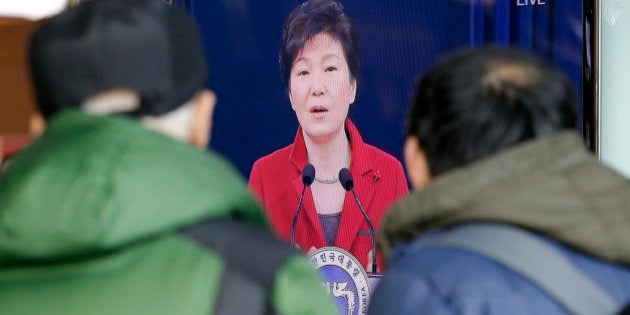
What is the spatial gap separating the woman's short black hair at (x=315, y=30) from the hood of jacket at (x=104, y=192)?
2.68 m

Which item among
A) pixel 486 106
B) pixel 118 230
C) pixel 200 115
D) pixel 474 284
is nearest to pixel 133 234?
pixel 118 230

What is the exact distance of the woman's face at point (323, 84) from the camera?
4.37m

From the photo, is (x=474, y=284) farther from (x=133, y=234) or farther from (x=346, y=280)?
(x=346, y=280)

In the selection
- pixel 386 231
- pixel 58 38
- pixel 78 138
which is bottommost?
pixel 386 231

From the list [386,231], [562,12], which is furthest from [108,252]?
[562,12]

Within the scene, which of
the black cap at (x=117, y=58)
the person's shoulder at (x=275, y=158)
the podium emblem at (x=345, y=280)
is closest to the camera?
the black cap at (x=117, y=58)

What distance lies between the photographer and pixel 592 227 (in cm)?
191

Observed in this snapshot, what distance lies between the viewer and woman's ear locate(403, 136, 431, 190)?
2.08m

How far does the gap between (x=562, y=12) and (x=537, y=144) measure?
260cm

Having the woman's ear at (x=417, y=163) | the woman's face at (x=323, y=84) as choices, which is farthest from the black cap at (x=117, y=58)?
the woman's face at (x=323, y=84)

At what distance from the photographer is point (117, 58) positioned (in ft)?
5.96

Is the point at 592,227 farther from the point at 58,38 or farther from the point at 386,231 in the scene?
the point at 58,38

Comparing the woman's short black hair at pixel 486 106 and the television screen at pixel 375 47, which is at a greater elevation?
the woman's short black hair at pixel 486 106

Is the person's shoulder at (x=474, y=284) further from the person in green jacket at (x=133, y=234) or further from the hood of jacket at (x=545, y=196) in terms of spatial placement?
the person in green jacket at (x=133, y=234)
